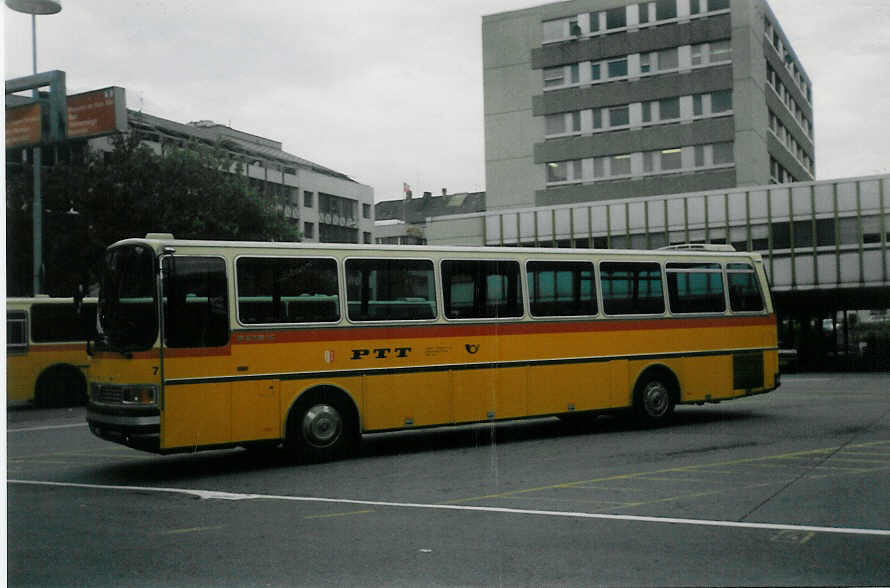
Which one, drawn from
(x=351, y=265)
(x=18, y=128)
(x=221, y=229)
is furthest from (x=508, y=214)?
(x=18, y=128)

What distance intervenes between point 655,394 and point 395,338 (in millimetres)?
4658

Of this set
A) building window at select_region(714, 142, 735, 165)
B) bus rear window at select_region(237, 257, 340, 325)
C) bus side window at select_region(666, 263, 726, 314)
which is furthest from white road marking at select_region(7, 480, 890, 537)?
building window at select_region(714, 142, 735, 165)

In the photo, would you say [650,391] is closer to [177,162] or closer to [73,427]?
[177,162]

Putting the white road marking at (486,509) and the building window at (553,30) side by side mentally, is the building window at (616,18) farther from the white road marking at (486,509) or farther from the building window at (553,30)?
the white road marking at (486,509)

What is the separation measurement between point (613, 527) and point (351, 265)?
5572 mm

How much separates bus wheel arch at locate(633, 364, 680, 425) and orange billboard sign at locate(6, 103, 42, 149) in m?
8.95

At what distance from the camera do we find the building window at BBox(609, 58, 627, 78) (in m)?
51.0

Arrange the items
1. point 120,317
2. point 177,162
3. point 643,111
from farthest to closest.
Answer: point 643,111, point 177,162, point 120,317

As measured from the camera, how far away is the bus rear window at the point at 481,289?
12648 mm

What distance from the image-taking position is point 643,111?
50.9 m

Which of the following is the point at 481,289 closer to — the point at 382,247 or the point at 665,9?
the point at 382,247

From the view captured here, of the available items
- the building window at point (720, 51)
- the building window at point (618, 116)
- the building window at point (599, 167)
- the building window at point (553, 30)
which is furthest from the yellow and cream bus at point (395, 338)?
the building window at point (553, 30)

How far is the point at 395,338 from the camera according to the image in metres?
12.2

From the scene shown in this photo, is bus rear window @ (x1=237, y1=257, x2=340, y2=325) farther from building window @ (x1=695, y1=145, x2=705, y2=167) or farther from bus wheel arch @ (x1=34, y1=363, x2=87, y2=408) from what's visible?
building window @ (x1=695, y1=145, x2=705, y2=167)
